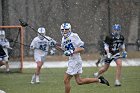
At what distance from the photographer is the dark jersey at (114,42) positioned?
17.4 m

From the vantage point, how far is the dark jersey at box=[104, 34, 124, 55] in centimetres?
1739

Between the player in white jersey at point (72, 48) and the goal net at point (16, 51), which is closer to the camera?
the player in white jersey at point (72, 48)

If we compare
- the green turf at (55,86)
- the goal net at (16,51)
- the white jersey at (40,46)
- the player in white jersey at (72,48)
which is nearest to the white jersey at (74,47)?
the player in white jersey at (72,48)

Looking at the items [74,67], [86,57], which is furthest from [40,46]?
[86,57]

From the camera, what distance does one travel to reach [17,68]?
77.9 feet

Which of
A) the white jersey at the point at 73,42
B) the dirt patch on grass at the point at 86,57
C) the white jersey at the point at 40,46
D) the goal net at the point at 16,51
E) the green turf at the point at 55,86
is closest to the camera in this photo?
the white jersey at the point at 73,42

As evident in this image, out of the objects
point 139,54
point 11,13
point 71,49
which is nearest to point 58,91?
point 71,49

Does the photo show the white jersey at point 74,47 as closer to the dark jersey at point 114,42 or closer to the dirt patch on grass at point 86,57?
the dark jersey at point 114,42

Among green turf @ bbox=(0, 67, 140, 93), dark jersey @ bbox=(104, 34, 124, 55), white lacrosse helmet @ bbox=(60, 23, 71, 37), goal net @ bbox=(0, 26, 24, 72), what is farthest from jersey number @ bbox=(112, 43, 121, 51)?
goal net @ bbox=(0, 26, 24, 72)

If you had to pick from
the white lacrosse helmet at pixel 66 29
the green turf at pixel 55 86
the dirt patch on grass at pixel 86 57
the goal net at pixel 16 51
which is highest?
the white lacrosse helmet at pixel 66 29

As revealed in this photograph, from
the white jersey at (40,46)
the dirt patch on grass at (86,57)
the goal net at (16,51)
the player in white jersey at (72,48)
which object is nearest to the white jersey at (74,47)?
the player in white jersey at (72,48)

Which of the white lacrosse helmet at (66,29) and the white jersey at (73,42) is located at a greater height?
the white lacrosse helmet at (66,29)

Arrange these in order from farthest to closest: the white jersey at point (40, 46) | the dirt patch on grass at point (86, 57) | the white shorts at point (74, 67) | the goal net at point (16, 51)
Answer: the dirt patch on grass at point (86, 57)
the goal net at point (16, 51)
the white jersey at point (40, 46)
the white shorts at point (74, 67)

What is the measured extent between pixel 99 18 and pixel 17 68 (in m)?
17.3
